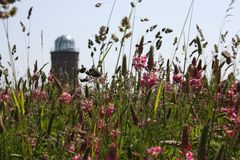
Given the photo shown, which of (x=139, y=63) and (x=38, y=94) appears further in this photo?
(x=38, y=94)

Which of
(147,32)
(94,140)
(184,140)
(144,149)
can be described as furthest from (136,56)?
(184,140)

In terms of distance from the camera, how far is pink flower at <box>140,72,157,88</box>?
3115 millimetres

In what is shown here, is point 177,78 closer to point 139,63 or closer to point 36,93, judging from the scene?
point 139,63

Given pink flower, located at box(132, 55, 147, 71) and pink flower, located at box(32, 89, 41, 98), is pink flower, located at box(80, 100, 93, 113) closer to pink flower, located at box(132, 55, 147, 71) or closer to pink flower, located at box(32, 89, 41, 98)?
pink flower, located at box(132, 55, 147, 71)

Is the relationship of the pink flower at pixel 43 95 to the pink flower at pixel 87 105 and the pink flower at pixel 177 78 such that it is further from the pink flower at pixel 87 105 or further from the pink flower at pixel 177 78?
the pink flower at pixel 177 78

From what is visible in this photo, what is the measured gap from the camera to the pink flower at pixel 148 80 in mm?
3115

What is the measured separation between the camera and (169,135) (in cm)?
325

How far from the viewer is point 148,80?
3139 millimetres

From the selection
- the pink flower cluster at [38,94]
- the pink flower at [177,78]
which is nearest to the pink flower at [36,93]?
the pink flower cluster at [38,94]

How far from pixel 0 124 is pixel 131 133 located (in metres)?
1.30

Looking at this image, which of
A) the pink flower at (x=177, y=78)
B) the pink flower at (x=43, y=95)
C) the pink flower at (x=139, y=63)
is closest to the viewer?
the pink flower at (x=139, y=63)

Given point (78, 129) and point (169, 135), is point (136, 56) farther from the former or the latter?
point (78, 129)

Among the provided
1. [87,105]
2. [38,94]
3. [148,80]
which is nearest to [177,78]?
[148,80]

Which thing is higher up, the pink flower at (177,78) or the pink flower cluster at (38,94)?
the pink flower at (177,78)
